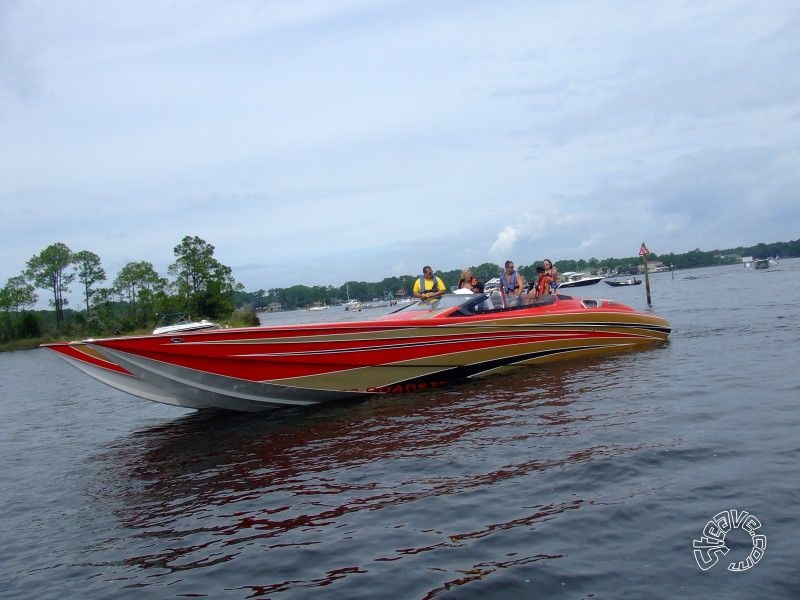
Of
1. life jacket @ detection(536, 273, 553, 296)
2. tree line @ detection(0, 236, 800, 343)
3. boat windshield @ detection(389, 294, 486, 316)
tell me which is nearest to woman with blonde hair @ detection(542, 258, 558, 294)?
life jacket @ detection(536, 273, 553, 296)

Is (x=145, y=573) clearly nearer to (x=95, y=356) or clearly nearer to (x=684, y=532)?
(x=684, y=532)

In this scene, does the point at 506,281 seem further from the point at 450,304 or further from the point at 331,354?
the point at 331,354

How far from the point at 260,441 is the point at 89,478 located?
2155 millimetres

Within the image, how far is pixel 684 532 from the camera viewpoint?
16.1 feet

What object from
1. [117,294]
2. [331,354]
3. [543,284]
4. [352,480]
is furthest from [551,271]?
[117,294]

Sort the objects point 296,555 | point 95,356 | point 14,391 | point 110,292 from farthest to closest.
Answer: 1. point 110,292
2. point 14,391
3. point 95,356
4. point 296,555

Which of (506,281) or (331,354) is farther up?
(506,281)

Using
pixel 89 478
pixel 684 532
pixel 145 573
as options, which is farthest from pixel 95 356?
pixel 684 532

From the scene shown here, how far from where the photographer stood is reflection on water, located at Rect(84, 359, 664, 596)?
→ 5.25 metres
